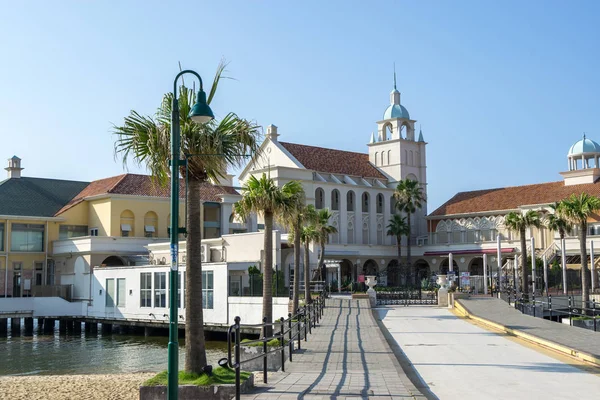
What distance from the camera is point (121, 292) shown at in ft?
159

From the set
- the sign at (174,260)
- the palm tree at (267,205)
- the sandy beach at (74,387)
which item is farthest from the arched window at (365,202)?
the sign at (174,260)

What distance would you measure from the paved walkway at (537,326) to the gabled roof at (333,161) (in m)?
39.5

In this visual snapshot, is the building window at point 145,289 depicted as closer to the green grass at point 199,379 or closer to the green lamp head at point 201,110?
the green grass at point 199,379

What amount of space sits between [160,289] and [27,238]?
61.4 feet

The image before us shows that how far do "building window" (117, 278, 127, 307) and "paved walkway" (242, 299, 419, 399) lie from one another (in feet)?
86.0

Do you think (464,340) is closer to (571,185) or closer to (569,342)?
(569,342)

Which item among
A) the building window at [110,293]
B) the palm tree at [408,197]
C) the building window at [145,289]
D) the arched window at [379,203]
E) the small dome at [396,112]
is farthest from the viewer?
the small dome at [396,112]

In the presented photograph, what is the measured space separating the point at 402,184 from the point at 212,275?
43.2 m

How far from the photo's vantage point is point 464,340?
76.6 feet

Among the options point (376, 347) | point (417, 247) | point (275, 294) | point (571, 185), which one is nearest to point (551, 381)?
point (376, 347)

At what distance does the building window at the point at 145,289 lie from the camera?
45969mm

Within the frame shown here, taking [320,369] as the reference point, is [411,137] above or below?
above

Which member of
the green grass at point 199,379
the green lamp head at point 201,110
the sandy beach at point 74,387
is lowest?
the sandy beach at point 74,387

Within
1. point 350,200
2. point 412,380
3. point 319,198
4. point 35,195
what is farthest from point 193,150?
point 350,200
